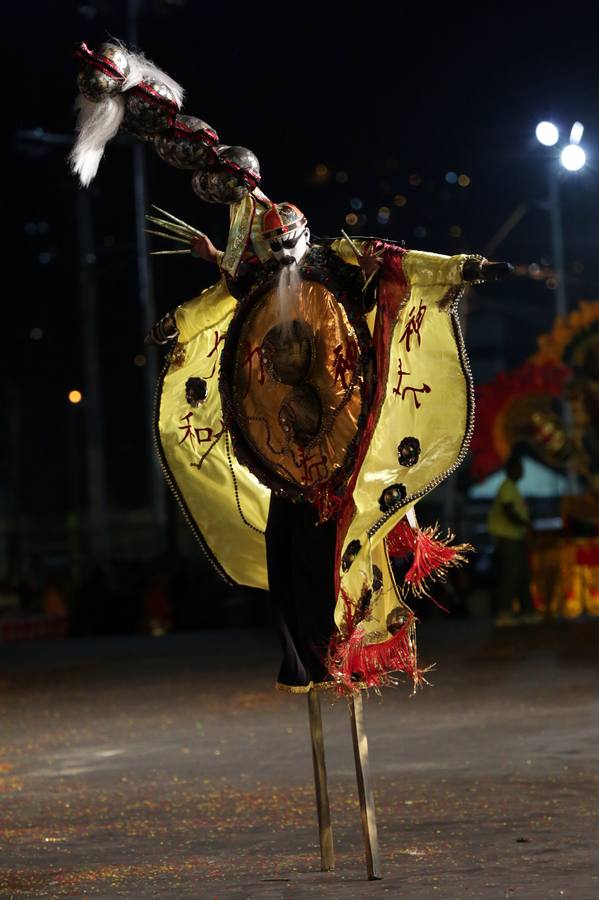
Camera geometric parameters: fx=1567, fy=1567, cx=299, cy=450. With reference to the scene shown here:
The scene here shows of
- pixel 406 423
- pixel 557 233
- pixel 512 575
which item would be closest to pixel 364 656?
pixel 406 423

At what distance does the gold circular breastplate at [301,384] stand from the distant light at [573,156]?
7.89m

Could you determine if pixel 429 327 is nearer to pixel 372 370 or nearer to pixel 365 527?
pixel 372 370

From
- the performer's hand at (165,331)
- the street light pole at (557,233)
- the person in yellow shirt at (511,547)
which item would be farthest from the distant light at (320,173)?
the performer's hand at (165,331)

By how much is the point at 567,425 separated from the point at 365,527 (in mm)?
12351

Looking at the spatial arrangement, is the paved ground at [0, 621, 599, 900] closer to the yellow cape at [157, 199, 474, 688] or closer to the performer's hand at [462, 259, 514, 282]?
the yellow cape at [157, 199, 474, 688]

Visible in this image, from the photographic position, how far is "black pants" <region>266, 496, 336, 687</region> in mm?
4719

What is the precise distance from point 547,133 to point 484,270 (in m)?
8.46

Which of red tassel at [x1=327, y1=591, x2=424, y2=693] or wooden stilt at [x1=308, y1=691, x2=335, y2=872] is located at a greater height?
red tassel at [x1=327, y1=591, x2=424, y2=693]

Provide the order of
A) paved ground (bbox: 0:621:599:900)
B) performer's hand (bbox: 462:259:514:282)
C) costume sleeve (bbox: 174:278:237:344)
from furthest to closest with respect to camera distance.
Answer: costume sleeve (bbox: 174:278:237:344), paved ground (bbox: 0:621:599:900), performer's hand (bbox: 462:259:514:282)

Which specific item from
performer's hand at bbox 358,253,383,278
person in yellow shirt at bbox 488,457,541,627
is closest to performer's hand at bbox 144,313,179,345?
performer's hand at bbox 358,253,383,278

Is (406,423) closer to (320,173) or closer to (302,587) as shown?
(302,587)

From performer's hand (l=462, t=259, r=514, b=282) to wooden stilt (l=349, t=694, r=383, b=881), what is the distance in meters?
1.28

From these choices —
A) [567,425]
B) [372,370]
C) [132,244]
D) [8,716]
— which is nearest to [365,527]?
[372,370]

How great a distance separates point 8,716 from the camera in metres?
9.55
